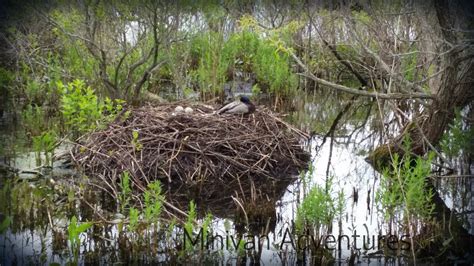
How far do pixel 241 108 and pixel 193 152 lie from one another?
961mm

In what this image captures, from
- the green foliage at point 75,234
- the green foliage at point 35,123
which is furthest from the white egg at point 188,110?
the green foliage at point 75,234

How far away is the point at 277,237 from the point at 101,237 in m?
1.37

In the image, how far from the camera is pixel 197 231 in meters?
4.80

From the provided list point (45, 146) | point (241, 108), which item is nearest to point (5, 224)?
point (45, 146)

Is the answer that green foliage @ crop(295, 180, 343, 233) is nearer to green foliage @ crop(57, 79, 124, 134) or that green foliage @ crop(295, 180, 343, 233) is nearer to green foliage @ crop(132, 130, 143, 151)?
green foliage @ crop(132, 130, 143, 151)

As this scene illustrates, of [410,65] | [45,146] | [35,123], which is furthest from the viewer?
[410,65]

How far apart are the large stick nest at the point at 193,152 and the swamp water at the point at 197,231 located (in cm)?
28

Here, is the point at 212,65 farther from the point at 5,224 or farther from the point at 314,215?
the point at 5,224

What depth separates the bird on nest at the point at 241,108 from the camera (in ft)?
23.3

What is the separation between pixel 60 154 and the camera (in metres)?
6.98

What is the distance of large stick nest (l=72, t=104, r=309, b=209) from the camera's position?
247 inches

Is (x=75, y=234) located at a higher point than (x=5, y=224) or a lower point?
lower

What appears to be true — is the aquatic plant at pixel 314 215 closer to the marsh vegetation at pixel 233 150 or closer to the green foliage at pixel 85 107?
the marsh vegetation at pixel 233 150

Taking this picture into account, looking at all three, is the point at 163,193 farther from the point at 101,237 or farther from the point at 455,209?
the point at 455,209
